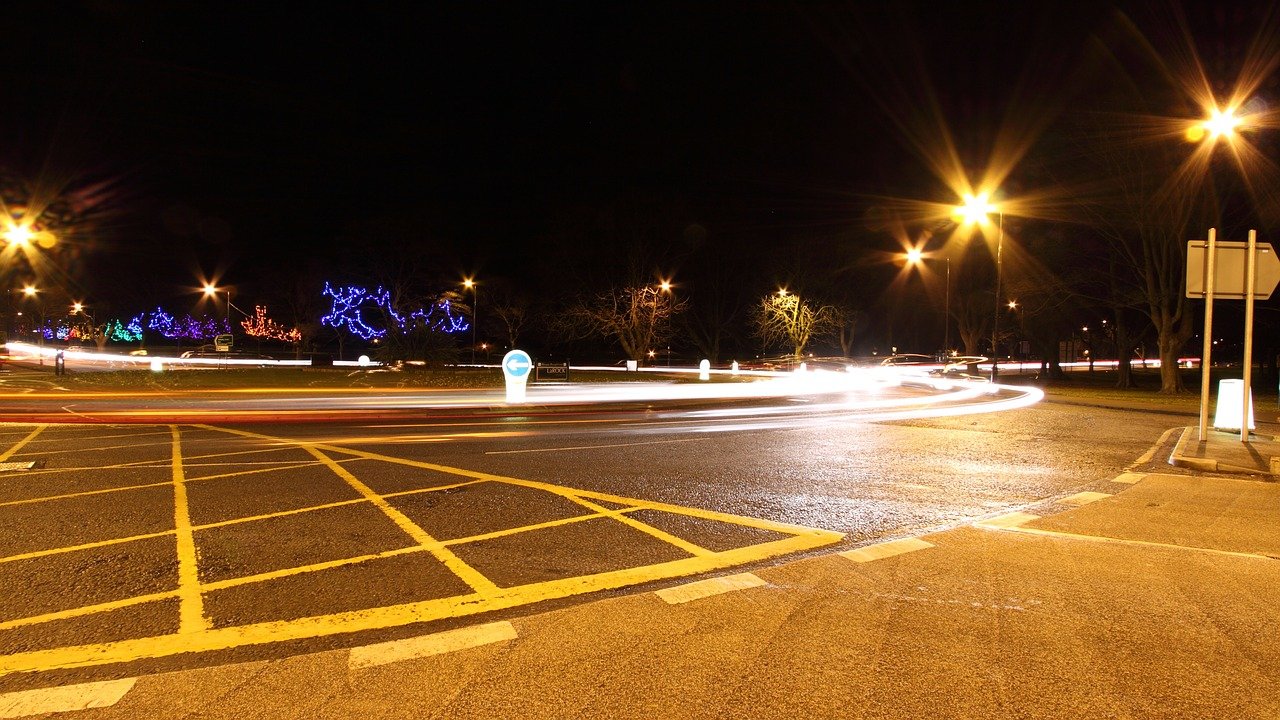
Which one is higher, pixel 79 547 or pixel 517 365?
pixel 517 365

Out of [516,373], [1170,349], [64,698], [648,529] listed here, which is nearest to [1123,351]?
[1170,349]

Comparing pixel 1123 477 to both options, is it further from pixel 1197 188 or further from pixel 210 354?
pixel 210 354

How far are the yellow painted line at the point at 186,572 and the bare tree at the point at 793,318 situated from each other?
40580 mm

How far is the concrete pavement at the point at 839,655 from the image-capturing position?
3.15 meters

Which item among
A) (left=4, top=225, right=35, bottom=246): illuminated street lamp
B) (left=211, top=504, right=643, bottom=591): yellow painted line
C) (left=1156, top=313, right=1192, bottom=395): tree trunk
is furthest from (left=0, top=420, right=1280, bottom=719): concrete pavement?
(left=4, top=225, right=35, bottom=246): illuminated street lamp

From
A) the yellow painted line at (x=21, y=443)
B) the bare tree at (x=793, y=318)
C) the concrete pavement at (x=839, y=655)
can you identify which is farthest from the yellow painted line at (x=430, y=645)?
the bare tree at (x=793, y=318)

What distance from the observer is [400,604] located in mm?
4336

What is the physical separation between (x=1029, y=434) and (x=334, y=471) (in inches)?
477

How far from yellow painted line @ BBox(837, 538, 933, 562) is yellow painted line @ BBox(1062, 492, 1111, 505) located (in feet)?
8.99

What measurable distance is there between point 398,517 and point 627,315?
129 ft

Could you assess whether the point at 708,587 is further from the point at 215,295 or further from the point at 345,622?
the point at 215,295

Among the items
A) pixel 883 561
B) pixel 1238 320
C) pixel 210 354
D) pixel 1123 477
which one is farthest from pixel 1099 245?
pixel 210 354

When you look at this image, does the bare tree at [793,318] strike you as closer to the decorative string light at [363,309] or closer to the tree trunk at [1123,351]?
the tree trunk at [1123,351]

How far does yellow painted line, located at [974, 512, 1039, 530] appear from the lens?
6477mm
